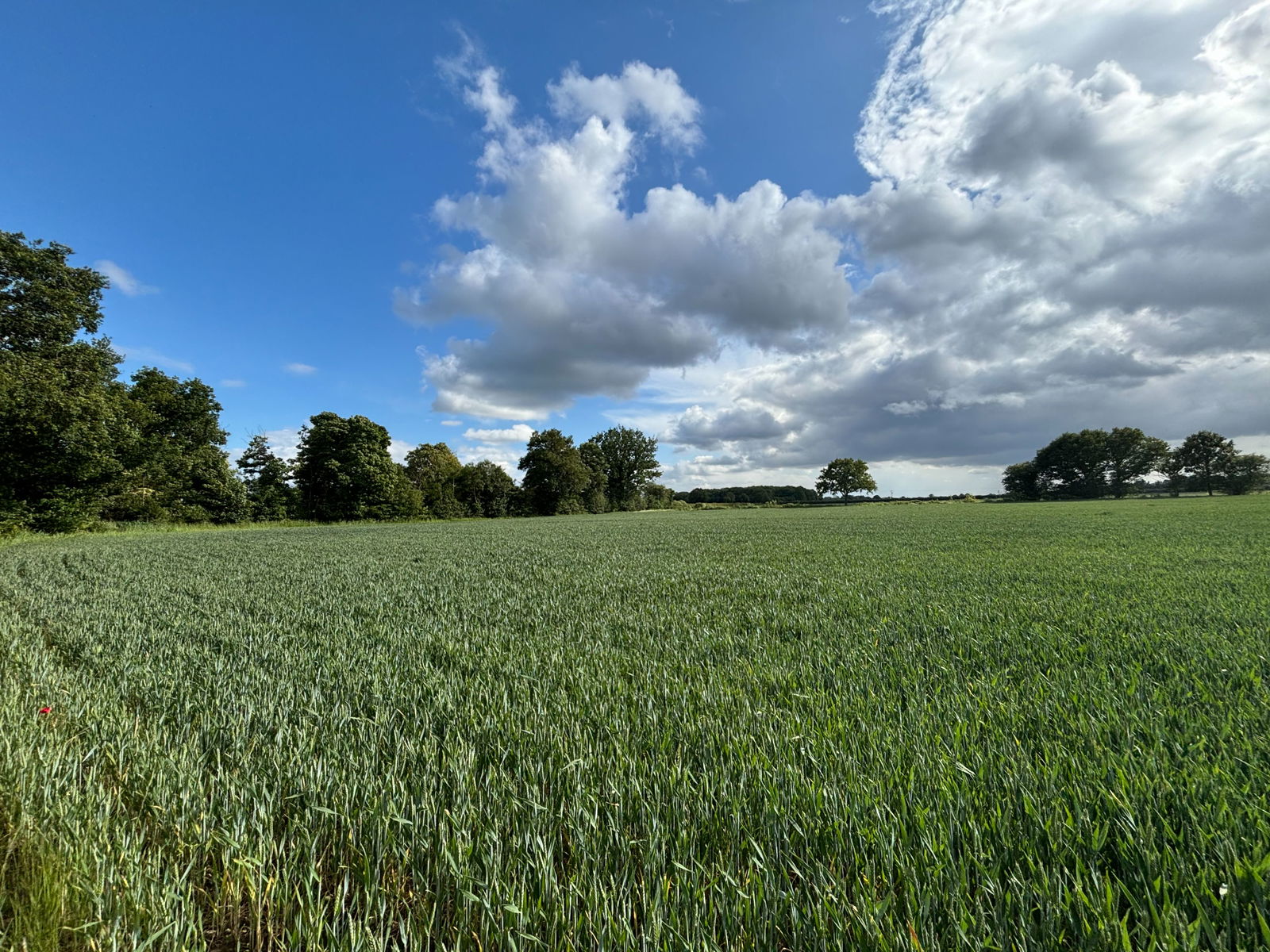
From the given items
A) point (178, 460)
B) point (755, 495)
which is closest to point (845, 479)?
point (755, 495)

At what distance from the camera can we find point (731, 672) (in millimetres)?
3812

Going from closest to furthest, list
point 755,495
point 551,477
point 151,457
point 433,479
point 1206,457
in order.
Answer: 1. point 151,457
2. point 433,479
3. point 551,477
4. point 1206,457
5. point 755,495

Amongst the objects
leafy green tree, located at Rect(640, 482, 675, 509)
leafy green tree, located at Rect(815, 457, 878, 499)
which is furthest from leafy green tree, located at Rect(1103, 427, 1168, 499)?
leafy green tree, located at Rect(640, 482, 675, 509)

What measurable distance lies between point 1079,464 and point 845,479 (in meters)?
40.7

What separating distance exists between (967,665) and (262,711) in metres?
5.18

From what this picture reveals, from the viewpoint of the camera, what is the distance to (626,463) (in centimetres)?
8200

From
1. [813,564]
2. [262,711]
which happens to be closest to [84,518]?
[262,711]

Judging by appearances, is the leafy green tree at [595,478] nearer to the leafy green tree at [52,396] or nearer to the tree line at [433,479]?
the tree line at [433,479]

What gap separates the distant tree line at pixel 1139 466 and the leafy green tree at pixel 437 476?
105 m

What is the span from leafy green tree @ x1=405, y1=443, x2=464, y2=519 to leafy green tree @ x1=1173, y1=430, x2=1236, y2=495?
122 meters

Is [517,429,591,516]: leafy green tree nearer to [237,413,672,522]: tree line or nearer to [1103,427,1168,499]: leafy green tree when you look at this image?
[237,413,672,522]: tree line

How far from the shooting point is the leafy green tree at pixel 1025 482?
309ft

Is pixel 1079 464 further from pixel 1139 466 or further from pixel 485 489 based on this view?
pixel 485 489

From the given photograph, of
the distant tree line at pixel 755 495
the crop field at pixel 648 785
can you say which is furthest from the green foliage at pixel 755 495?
the crop field at pixel 648 785
